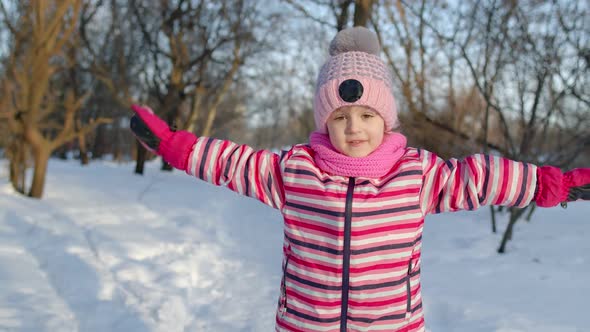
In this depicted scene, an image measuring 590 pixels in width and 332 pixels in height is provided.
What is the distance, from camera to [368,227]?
1456mm

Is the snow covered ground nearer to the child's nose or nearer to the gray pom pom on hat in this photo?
the child's nose

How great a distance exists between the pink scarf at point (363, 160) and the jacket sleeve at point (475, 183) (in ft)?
0.36

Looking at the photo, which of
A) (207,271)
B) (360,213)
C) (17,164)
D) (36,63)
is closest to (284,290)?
(360,213)

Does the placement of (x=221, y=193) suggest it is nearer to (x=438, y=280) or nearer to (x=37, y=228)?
(x=37, y=228)

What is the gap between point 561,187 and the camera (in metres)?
1.41

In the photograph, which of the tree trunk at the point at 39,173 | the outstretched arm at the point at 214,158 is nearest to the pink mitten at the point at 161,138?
the outstretched arm at the point at 214,158

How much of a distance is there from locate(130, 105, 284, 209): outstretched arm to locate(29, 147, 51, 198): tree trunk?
573cm

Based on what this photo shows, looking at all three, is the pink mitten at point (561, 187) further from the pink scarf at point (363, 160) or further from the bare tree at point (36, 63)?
the bare tree at point (36, 63)

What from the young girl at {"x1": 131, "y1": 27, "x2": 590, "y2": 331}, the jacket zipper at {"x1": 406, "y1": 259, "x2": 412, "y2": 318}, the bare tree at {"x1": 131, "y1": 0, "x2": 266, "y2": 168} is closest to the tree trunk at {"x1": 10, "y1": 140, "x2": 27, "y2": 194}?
the bare tree at {"x1": 131, "y1": 0, "x2": 266, "y2": 168}

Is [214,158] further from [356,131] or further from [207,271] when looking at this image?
[207,271]

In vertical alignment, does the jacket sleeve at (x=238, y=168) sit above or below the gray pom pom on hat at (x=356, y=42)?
below

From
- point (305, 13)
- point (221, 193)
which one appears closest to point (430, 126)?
point (305, 13)

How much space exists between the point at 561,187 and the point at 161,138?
1341 millimetres

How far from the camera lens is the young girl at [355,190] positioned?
4.76 feet
